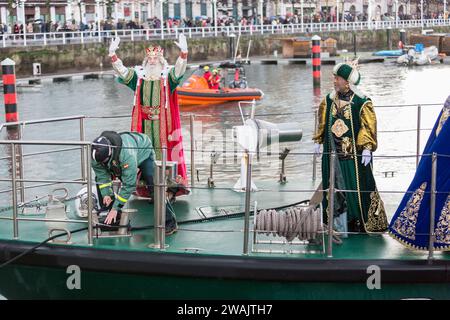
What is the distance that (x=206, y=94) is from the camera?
2698 cm

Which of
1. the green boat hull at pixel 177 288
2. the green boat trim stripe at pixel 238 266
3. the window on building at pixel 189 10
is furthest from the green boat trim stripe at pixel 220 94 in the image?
the window on building at pixel 189 10

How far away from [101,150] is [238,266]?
1359 mm

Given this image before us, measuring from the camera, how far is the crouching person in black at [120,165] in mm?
7137

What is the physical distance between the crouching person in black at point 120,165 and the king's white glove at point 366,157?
5.27 ft

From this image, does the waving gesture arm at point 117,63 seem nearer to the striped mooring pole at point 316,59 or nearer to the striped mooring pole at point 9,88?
the striped mooring pole at point 9,88

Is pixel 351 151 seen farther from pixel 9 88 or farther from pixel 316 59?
pixel 316 59

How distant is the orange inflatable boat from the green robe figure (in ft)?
63.4

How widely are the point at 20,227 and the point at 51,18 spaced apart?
56.5 metres

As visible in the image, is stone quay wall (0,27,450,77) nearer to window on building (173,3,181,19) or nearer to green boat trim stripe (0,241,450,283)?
window on building (173,3,181,19)

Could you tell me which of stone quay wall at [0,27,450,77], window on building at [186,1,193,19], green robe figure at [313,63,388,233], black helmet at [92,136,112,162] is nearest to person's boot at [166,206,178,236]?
black helmet at [92,136,112,162]

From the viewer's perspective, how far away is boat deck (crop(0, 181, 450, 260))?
23.0ft

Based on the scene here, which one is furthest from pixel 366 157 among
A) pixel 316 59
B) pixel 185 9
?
pixel 185 9
